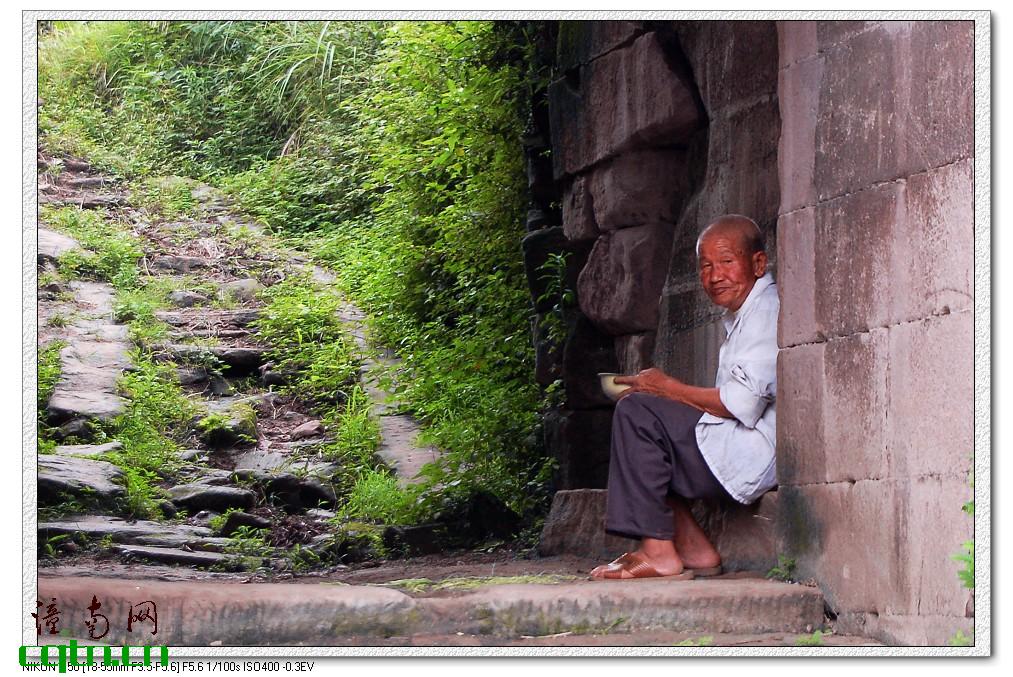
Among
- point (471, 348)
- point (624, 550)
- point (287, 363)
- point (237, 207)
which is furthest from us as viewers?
point (237, 207)

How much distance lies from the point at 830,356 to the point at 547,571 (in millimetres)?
1823

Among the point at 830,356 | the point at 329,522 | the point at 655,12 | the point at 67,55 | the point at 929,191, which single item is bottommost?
the point at 329,522

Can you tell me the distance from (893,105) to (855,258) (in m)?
0.52

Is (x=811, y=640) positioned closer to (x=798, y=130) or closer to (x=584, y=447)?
(x=798, y=130)

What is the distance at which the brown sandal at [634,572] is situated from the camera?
4.69 metres

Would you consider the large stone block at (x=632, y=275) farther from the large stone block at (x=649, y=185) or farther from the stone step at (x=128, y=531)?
the stone step at (x=128, y=531)

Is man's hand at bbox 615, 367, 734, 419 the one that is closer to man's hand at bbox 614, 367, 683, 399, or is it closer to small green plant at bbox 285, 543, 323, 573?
man's hand at bbox 614, 367, 683, 399

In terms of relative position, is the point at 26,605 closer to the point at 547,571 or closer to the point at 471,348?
the point at 547,571

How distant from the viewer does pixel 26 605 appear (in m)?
→ 3.95

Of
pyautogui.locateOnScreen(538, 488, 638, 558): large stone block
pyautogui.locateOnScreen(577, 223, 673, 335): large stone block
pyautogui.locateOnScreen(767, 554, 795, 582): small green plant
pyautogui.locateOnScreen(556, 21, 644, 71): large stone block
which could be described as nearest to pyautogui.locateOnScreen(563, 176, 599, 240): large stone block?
pyautogui.locateOnScreen(577, 223, 673, 335): large stone block

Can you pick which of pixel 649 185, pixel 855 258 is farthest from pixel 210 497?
pixel 855 258

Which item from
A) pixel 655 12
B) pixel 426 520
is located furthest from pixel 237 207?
pixel 655 12

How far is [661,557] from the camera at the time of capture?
4727mm

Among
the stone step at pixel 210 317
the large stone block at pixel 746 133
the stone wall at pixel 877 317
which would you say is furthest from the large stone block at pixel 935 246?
the stone step at pixel 210 317
